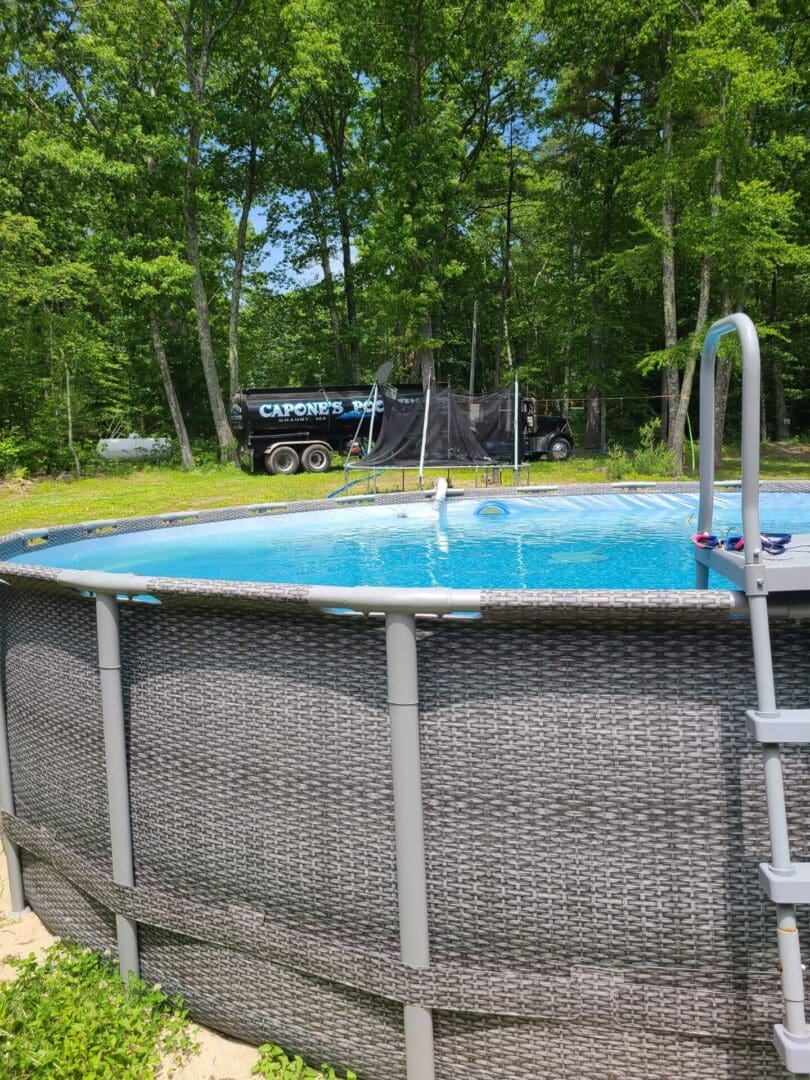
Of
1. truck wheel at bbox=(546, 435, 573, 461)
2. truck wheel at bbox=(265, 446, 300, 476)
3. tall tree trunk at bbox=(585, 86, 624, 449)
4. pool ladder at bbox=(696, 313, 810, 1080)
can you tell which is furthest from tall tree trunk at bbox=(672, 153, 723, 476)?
pool ladder at bbox=(696, 313, 810, 1080)

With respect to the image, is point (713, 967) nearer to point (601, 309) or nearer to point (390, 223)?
point (390, 223)

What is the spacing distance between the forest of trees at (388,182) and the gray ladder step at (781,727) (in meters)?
13.4

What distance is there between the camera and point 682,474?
52.9ft

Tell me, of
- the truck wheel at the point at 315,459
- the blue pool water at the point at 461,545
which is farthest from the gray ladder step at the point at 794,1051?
the truck wheel at the point at 315,459

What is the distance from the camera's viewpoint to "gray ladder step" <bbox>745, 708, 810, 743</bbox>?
149cm

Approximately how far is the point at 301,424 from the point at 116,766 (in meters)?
17.6

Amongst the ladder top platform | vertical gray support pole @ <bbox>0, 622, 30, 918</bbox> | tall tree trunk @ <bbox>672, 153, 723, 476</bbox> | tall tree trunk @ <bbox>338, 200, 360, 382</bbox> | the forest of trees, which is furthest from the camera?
tall tree trunk @ <bbox>338, 200, 360, 382</bbox>

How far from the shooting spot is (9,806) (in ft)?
9.61

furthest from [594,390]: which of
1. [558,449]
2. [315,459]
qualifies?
[315,459]

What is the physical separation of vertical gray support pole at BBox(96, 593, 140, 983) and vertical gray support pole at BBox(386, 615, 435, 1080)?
927mm

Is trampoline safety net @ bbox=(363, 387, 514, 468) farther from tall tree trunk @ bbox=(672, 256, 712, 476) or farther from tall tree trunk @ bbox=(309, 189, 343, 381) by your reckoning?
tall tree trunk @ bbox=(309, 189, 343, 381)

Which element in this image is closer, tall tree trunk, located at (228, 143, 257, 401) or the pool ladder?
the pool ladder

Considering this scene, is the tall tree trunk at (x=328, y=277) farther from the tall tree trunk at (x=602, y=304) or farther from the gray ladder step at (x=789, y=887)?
the gray ladder step at (x=789, y=887)

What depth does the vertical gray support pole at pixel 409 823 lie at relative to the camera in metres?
1.75
